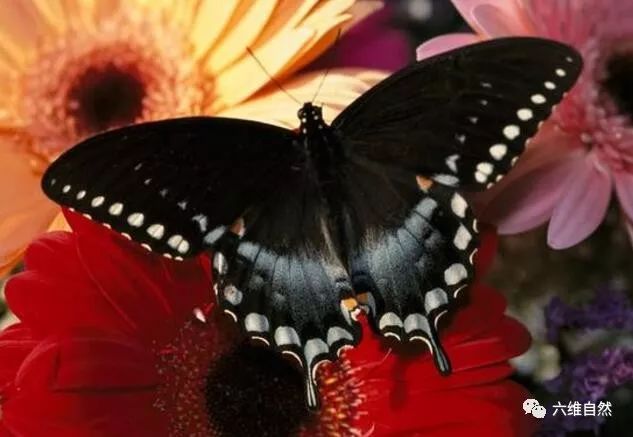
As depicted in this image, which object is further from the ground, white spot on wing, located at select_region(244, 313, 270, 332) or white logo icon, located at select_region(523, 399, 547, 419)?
white spot on wing, located at select_region(244, 313, 270, 332)

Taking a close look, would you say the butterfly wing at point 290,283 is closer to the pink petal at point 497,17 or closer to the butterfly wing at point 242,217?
the butterfly wing at point 242,217

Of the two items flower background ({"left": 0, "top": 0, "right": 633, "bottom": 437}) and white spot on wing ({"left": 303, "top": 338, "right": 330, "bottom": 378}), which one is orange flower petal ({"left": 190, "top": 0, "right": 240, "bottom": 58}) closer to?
flower background ({"left": 0, "top": 0, "right": 633, "bottom": 437})

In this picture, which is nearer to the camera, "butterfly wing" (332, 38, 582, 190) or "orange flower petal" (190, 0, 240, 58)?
"butterfly wing" (332, 38, 582, 190)

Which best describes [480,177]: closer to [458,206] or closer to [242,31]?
[458,206]

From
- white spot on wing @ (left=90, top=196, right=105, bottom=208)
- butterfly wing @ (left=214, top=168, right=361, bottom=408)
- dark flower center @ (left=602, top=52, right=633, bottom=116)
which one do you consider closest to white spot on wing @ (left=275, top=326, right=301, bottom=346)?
butterfly wing @ (left=214, top=168, right=361, bottom=408)

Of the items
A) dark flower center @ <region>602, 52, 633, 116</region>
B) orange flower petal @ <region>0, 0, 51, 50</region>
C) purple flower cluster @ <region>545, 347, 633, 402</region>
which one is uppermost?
orange flower petal @ <region>0, 0, 51, 50</region>

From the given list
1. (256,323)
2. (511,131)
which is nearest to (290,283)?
(256,323)

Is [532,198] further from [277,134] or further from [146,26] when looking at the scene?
[146,26]

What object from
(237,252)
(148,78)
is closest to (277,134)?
(237,252)
